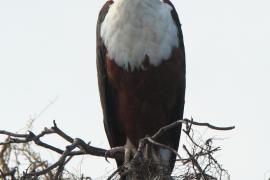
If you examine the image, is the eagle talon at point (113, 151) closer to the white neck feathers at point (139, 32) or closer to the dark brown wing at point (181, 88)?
the dark brown wing at point (181, 88)

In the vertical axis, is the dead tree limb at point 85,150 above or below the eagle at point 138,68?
below

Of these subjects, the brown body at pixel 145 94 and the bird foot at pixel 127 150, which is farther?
the brown body at pixel 145 94

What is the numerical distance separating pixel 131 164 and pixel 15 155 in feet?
3.79

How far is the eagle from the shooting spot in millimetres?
7078

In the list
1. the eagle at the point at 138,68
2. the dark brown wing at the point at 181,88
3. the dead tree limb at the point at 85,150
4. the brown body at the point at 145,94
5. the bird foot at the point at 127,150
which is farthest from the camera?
the dark brown wing at the point at 181,88

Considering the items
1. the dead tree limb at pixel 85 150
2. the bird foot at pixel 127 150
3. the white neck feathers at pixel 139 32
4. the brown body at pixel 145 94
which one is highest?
the white neck feathers at pixel 139 32

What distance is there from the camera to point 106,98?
24.5 feet

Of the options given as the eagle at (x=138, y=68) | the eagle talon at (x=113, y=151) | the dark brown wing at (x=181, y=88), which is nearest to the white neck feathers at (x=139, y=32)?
the eagle at (x=138, y=68)

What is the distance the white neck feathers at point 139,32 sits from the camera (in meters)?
7.05

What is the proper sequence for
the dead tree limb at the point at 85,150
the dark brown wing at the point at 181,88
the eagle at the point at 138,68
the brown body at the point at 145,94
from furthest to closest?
the dark brown wing at the point at 181,88
the brown body at the point at 145,94
the eagle at the point at 138,68
the dead tree limb at the point at 85,150

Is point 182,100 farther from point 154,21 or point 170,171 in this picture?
point 170,171

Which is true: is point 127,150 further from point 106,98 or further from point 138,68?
point 138,68

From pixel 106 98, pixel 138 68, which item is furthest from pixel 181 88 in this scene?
pixel 106 98

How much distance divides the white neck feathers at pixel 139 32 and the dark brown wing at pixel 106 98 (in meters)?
0.18
